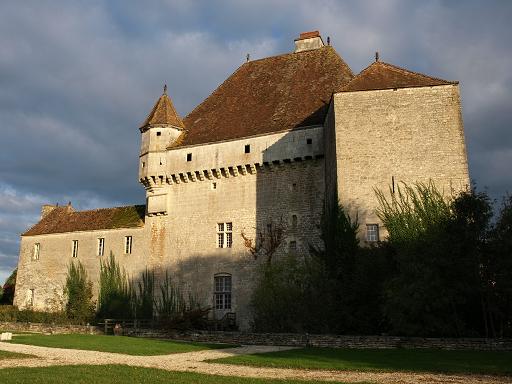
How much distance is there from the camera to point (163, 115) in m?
27.2

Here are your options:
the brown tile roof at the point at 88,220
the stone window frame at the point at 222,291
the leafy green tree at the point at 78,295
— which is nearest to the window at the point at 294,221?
the stone window frame at the point at 222,291

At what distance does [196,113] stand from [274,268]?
37.8 ft

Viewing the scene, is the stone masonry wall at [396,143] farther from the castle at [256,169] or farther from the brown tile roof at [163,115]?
the brown tile roof at [163,115]

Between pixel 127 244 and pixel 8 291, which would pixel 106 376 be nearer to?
pixel 127 244

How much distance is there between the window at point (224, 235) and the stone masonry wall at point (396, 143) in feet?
24.7

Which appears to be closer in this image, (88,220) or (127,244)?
(127,244)

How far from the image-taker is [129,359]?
11.7m

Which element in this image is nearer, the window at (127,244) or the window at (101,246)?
the window at (127,244)

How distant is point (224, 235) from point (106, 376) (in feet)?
52.1

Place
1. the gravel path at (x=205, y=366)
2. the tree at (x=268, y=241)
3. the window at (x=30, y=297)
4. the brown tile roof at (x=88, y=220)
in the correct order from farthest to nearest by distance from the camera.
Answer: the window at (x=30, y=297)
the brown tile roof at (x=88, y=220)
the tree at (x=268, y=241)
the gravel path at (x=205, y=366)

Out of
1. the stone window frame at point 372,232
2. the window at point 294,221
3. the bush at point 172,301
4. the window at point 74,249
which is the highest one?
the window at point 294,221

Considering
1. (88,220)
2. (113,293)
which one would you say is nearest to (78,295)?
(113,293)

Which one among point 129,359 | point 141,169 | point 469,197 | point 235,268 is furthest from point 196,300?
point 469,197

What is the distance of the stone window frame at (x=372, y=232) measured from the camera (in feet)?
58.3
